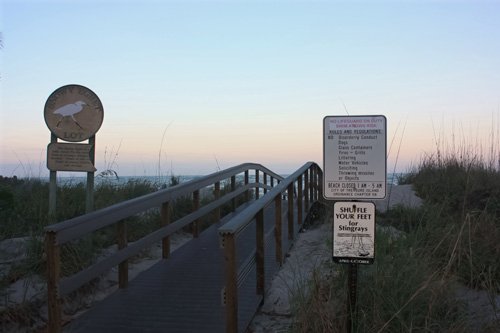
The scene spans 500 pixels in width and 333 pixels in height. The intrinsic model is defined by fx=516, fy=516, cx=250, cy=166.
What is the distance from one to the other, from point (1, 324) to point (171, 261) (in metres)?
2.29

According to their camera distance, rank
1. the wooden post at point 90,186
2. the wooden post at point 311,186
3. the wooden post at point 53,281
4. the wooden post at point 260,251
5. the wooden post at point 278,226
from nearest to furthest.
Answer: the wooden post at point 53,281 → the wooden post at point 260,251 → the wooden post at point 278,226 → the wooden post at point 90,186 → the wooden post at point 311,186

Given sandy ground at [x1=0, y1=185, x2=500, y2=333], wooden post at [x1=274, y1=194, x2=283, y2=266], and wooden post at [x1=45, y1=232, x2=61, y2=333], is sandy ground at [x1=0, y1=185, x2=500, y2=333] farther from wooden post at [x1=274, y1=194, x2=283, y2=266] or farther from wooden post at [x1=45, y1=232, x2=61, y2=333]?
wooden post at [x1=45, y1=232, x2=61, y2=333]

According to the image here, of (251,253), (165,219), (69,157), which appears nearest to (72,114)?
(69,157)

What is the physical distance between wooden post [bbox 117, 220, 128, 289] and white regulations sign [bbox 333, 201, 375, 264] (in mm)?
2334

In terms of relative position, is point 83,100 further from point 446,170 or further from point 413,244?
point 446,170

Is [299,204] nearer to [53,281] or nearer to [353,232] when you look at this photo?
[353,232]

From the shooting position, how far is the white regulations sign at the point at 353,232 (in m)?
3.46

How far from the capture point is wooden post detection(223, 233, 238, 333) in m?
3.60

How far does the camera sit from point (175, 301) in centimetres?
472

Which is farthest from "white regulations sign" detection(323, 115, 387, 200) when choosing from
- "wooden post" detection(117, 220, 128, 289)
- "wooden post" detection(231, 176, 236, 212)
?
"wooden post" detection(231, 176, 236, 212)

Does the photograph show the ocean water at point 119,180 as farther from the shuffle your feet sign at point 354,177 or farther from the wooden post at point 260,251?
the shuffle your feet sign at point 354,177

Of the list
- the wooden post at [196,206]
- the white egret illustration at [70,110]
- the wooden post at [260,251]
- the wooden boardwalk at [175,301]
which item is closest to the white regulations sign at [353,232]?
the wooden boardwalk at [175,301]

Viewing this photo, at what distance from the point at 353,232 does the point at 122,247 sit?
8.18 feet

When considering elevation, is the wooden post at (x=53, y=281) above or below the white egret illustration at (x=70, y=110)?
below
